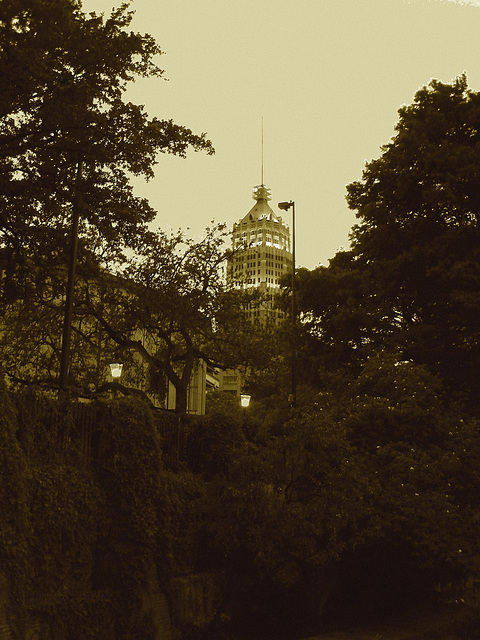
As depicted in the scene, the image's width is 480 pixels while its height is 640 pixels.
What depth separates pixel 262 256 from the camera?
47.7 metres

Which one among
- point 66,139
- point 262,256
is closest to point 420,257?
point 66,139

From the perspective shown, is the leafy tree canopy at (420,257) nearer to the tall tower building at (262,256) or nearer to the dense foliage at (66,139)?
the tall tower building at (262,256)

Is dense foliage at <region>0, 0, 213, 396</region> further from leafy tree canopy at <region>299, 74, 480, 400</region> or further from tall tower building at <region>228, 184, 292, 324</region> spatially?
leafy tree canopy at <region>299, 74, 480, 400</region>

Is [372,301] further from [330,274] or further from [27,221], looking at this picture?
[27,221]

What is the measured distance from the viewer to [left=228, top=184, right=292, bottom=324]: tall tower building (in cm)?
2402

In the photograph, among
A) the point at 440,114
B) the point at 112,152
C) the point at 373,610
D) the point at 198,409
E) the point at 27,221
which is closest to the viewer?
the point at 112,152

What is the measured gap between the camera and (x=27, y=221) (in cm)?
1855

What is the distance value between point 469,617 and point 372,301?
1302cm

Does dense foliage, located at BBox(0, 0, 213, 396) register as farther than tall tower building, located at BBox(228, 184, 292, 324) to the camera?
No

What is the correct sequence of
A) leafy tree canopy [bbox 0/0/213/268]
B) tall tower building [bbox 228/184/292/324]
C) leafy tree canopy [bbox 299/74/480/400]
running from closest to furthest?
leafy tree canopy [bbox 0/0/213/268] < tall tower building [bbox 228/184/292/324] < leafy tree canopy [bbox 299/74/480/400]

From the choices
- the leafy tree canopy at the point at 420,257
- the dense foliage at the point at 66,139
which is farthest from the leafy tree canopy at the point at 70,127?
the leafy tree canopy at the point at 420,257

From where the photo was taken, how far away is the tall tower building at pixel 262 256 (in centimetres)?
2402

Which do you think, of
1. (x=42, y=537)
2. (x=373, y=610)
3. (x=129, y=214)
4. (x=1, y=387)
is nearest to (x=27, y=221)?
(x=129, y=214)

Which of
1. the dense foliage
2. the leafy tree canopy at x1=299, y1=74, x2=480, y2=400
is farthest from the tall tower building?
the dense foliage
